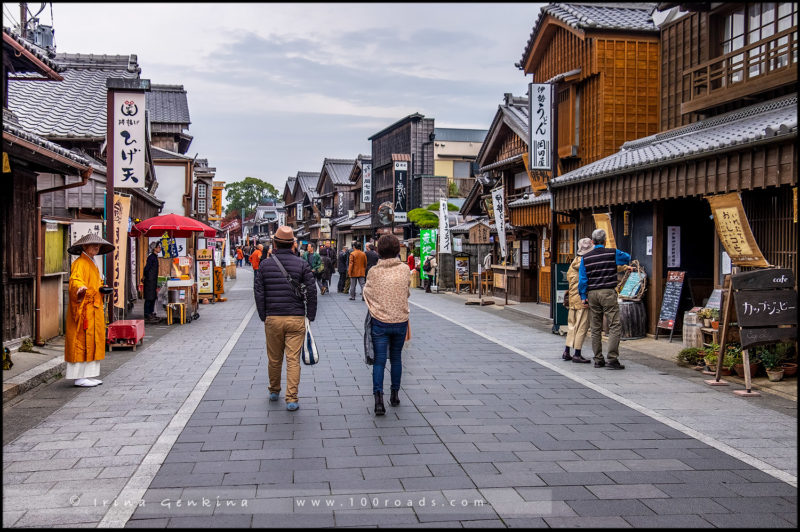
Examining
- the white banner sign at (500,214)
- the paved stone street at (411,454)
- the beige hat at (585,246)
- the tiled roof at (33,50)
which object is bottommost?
the paved stone street at (411,454)

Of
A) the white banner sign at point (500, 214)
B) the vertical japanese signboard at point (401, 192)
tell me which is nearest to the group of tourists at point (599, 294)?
the white banner sign at point (500, 214)

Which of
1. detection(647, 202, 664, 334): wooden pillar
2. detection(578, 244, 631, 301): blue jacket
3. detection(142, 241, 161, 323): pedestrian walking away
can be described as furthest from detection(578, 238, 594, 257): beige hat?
detection(142, 241, 161, 323): pedestrian walking away

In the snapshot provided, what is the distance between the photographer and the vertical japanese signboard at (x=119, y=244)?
1255cm

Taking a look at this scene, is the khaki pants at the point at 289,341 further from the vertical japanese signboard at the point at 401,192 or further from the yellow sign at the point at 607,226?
the vertical japanese signboard at the point at 401,192

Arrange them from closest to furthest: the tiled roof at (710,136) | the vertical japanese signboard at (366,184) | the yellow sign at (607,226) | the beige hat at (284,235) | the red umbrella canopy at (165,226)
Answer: the beige hat at (284,235)
the tiled roof at (710,136)
the yellow sign at (607,226)
the red umbrella canopy at (165,226)
the vertical japanese signboard at (366,184)

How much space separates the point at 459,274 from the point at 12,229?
19239mm

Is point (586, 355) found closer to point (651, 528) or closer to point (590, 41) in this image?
point (651, 528)

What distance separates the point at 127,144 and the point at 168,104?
21.6 metres

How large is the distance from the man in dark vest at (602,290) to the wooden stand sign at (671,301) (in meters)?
3.00

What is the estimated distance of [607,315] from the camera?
9.95 metres

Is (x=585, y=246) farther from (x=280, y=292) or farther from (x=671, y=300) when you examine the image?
(x=280, y=292)

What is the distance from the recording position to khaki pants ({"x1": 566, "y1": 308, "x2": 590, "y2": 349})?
10328 mm

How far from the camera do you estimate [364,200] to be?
4703 cm

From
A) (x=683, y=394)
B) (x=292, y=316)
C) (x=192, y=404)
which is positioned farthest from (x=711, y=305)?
(x=192, y=404)
